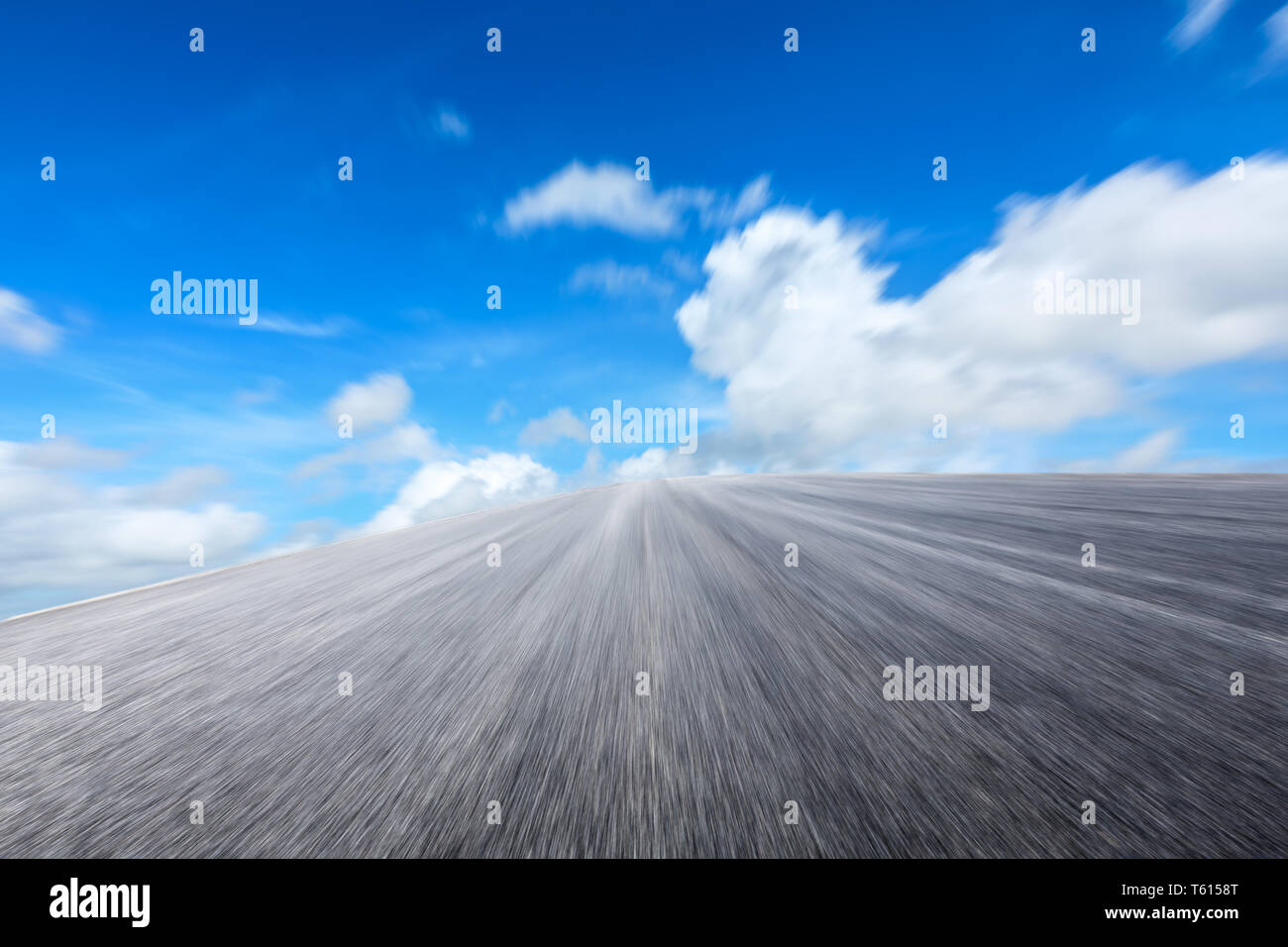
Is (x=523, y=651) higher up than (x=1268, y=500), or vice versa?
(x=1268, y=500)

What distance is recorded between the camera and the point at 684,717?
1226 mm

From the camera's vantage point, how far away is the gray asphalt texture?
2.85ft

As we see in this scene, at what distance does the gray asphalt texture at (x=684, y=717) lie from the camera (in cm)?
87

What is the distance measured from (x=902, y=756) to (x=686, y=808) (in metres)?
0.48

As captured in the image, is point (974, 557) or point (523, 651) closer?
point (523, 651)

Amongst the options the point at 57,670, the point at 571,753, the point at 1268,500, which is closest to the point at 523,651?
the point at 571,753

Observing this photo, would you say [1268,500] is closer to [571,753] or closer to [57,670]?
[571,753]

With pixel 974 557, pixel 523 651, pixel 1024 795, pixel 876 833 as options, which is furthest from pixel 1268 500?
pixel 523 651

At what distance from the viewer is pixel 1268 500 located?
408cm
